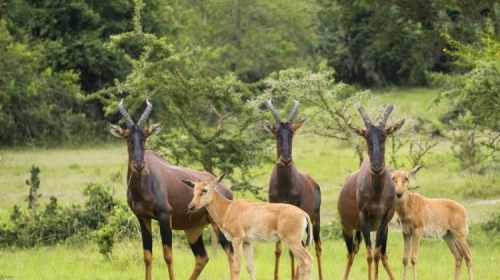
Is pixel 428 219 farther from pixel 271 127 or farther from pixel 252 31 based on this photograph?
pixel 252 31

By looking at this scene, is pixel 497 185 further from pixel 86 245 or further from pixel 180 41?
pixel 180 41

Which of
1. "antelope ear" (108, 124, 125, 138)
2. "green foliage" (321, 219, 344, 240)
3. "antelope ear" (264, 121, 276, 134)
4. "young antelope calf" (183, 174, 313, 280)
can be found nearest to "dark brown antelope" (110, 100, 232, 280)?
"antelope ear" (108, 124, 125, 138)

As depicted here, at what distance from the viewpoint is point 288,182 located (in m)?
15.2

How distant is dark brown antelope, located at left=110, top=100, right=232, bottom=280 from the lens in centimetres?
1394

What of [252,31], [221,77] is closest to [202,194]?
[221,77]

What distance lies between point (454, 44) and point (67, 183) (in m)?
10.9

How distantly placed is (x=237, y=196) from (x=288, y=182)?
928 cm

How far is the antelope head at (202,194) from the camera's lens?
1370 cm

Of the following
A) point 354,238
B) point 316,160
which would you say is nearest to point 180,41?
point 316,160

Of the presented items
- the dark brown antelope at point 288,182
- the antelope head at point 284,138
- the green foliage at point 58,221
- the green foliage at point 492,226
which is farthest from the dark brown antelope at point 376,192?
the green foliage at point 492,226

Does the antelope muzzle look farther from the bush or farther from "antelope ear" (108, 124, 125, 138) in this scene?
the bush

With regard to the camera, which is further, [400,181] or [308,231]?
[400,181]

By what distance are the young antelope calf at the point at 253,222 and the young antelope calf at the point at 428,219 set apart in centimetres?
231

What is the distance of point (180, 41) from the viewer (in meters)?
41.3
